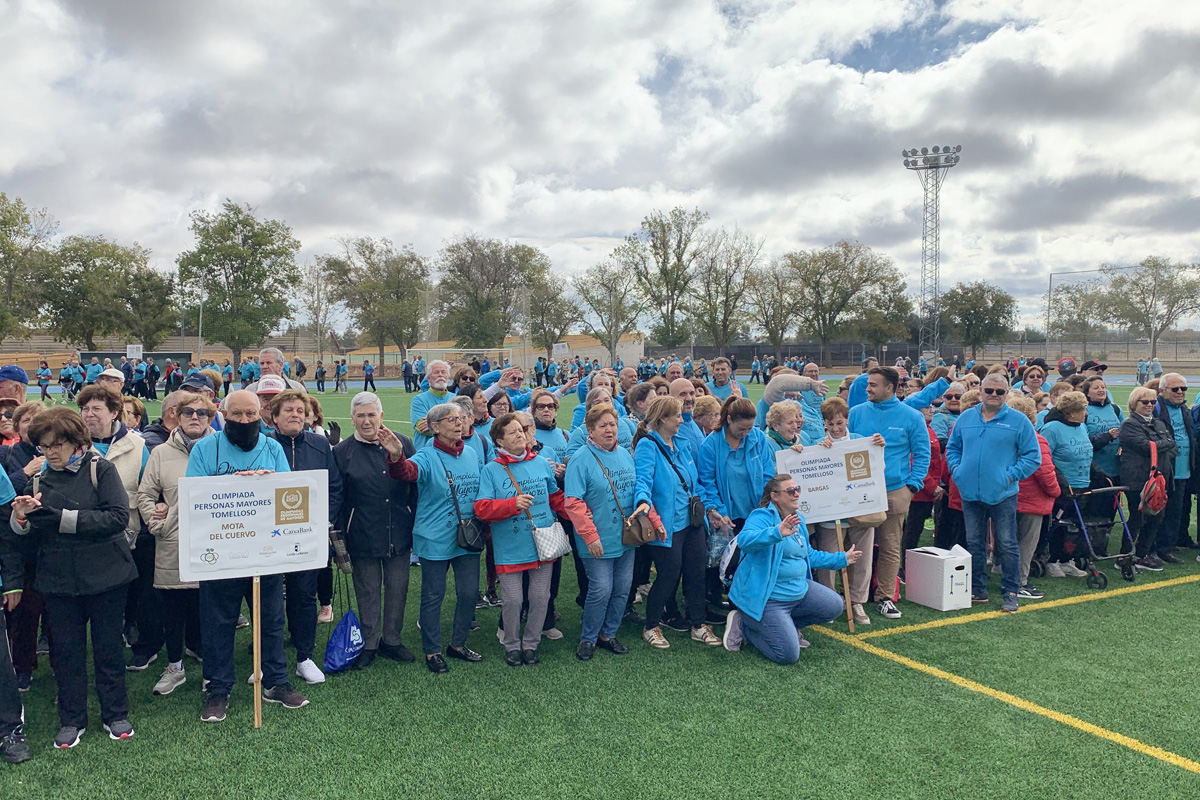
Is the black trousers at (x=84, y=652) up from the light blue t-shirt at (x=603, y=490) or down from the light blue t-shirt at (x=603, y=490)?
down

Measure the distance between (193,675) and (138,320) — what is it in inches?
2567

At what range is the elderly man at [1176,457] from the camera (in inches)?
313

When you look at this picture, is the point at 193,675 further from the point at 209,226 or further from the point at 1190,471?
the point at 209,226

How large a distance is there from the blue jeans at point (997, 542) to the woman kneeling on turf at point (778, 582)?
1593 millimetres

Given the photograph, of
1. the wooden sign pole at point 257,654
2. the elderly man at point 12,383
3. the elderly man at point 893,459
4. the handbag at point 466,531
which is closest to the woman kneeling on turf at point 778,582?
the elderly man at point 893,459

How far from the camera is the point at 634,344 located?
80750mm

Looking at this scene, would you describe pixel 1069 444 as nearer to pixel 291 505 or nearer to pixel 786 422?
pixel 786 422

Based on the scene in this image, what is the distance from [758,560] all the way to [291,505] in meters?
3.19

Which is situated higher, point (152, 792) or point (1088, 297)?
point (1088, 297)

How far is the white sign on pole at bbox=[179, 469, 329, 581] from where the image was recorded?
4.38 metres

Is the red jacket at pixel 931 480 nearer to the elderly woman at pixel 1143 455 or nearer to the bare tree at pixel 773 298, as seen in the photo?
the elderly woman at pixel 1143 455

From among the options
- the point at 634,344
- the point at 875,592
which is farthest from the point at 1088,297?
the point at 634,344

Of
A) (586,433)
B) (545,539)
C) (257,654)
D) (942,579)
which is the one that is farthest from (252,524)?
(942,579)

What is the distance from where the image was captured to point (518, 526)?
534 centimetres
